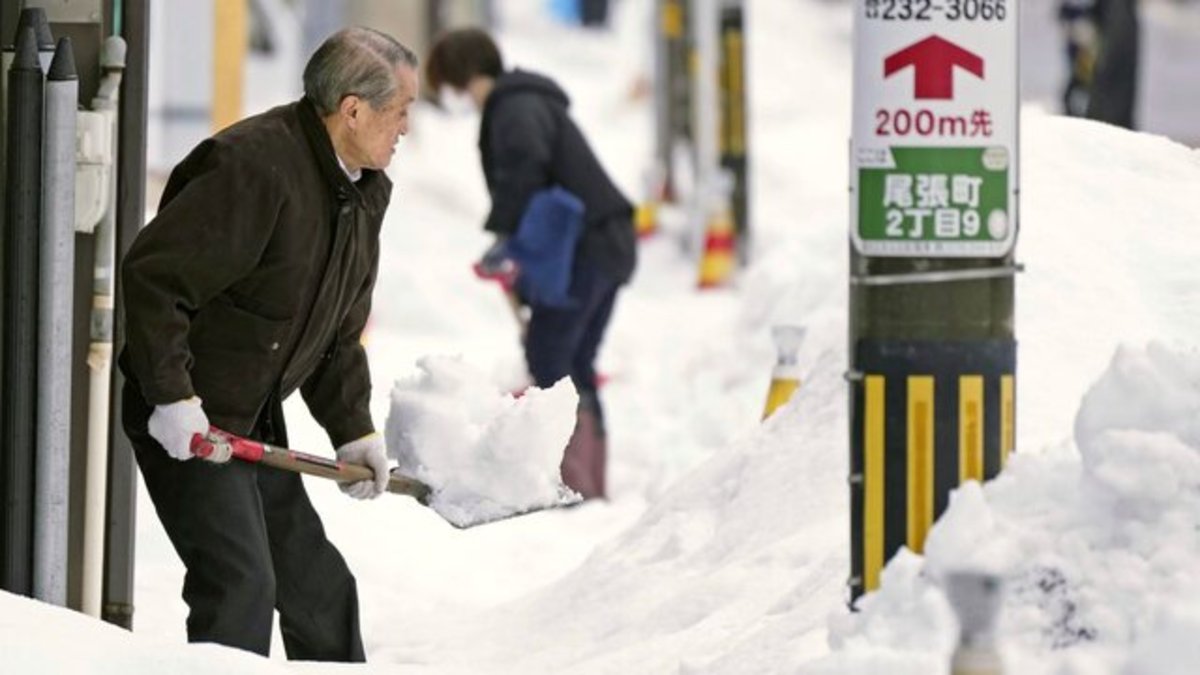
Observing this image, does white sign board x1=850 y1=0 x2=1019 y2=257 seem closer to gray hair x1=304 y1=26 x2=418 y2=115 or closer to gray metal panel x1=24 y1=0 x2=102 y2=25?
gray hair x1=304 y1=26 x2=418 y2=115

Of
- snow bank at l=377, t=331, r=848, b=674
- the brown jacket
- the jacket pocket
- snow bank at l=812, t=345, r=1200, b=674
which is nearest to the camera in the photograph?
snow bank at l=812, t=345, r=1200, b=674

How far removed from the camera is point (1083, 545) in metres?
5.57

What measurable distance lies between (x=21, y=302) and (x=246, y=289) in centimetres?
54

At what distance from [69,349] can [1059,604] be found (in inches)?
88.5

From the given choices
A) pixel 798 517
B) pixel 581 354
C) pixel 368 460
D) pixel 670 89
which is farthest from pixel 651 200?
pixel 368 460

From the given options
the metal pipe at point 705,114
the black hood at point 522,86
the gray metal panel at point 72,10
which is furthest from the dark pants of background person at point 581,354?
the metal pipe at point 705,114

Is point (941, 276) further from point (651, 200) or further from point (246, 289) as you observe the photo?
point (651, 200)

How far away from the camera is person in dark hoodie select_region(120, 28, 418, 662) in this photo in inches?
243

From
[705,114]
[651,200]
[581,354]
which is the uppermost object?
[705,114]

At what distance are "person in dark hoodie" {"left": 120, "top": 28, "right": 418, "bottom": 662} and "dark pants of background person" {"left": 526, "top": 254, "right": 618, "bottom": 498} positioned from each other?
14.0ft

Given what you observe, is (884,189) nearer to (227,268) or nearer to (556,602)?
(227,268)

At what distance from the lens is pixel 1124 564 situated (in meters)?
5.52

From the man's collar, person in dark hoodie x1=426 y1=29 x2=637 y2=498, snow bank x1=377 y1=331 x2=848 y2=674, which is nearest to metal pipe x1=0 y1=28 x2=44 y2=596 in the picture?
the man's collar

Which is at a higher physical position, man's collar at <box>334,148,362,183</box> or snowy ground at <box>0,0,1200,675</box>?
man's collar at <box>334,148,362,183</box>
